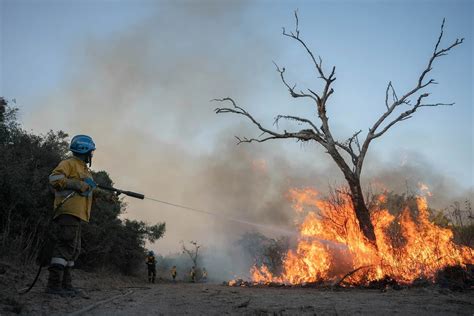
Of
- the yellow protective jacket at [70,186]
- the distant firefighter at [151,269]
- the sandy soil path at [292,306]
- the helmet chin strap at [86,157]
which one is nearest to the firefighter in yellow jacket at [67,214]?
the yellow protective jacket at [70,186]

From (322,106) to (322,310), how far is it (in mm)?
8354

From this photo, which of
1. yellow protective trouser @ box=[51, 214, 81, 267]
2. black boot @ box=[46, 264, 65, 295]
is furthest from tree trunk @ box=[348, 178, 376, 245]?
black boot @ box=[46, 264, 65, 295]

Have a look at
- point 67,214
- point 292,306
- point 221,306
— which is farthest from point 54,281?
point 292,306

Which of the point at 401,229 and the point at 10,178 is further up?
the point at 10,178

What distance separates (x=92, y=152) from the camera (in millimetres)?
6156

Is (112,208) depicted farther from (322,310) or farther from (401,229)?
(322,310)

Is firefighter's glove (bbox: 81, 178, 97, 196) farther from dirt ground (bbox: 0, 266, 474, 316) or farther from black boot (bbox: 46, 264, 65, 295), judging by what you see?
dirt ground (bbox: 0, 266, 474, 316)

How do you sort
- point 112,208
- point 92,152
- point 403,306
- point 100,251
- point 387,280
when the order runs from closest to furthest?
point 403,306 → point 92,152 → point 387,280 → point 100,251 → point 112,208

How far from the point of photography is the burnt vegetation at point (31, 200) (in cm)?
897

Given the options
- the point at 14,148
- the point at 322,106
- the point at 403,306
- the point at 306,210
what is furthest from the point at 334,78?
the point at 14,148

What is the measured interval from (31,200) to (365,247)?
34.2 feet

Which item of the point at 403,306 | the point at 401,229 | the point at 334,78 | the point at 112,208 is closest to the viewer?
the point at 403,306

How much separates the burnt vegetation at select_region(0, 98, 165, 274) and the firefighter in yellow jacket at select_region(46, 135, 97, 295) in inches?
27.7

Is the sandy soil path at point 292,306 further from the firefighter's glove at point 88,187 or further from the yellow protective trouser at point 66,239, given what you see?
the firefighter's glove at point 88,187
